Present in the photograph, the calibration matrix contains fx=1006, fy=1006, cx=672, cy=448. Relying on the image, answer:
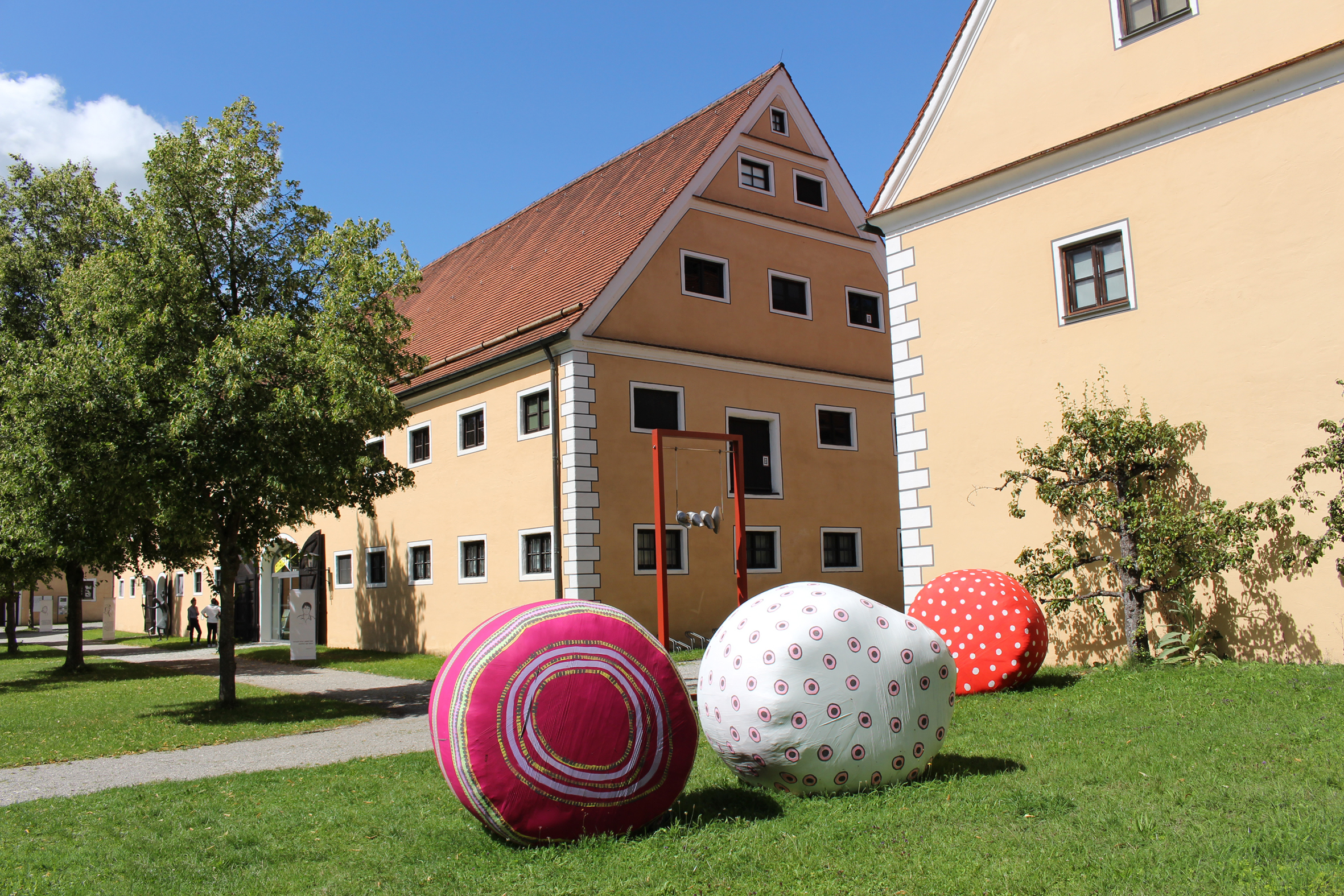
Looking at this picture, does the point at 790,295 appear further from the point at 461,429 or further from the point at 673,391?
the point at 461,429

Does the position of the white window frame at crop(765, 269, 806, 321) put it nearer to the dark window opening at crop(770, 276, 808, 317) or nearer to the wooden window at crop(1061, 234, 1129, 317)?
the dark window opening at crop(770, 276, 808, 317)

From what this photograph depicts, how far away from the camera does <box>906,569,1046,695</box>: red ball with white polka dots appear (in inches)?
428

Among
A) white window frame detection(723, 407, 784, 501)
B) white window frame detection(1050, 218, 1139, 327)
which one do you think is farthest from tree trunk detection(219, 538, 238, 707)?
white window frame detection(1050, 218, 1139, 327)

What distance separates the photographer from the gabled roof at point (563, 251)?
856 inches

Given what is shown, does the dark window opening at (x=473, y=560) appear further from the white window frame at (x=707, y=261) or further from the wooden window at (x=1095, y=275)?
the wooden window at (x=1095, y=275)

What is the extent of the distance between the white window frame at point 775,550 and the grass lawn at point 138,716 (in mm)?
9429

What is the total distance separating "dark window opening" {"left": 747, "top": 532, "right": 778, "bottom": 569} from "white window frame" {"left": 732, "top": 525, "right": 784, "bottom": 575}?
0.03 metres

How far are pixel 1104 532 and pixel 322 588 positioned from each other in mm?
22509

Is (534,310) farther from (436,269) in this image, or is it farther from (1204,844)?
(1204,844)

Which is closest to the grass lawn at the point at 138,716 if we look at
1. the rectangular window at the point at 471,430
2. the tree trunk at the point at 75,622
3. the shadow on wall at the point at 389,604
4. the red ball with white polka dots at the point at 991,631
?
the tree trunk at the point at 75,622

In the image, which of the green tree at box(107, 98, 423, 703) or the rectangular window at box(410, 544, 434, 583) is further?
the rectangular window at box(410, 544, 434, 583)

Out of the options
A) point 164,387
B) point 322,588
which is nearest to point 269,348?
point 164,387

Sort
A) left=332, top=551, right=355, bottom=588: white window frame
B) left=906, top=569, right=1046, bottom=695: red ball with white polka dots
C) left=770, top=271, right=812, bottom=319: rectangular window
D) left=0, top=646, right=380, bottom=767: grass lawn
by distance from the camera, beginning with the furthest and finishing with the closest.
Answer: left=332, top=551, right=355, bottom=588: white window frame, left=770, top=271, right=812, bottom=319: rectangular window, left=0, top=646, right=380, bottom=767: grass lawn, left=906, top=569, right=1046, bottom=695: red ball with white polka dots

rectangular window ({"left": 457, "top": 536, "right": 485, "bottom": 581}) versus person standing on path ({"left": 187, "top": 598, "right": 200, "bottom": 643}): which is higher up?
rectangular window ({"left": 457, "top": 536, "right": 485, "bottom": 581})
